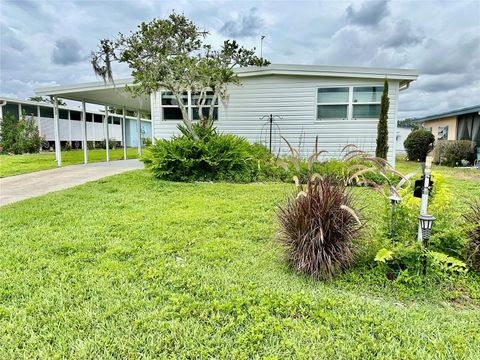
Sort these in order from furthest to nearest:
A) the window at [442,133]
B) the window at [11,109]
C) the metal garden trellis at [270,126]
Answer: the window at [11,109] → the window at [442,133] → the metal garden trellis at [270,126]

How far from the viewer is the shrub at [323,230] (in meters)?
2.72

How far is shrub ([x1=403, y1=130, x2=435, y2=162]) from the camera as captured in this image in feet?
47.8

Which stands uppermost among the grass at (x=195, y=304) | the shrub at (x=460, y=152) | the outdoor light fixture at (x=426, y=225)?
the shrub at (x=460, y=152)

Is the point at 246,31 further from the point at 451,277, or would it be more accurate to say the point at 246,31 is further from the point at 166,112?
the point at 451,277

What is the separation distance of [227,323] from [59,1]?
11.0 m

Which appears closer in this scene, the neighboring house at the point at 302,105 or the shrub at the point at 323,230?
the shrub at the point at 323,230

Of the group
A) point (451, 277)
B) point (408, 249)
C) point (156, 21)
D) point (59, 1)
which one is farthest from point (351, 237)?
point (59, 1)

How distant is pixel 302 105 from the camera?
33.1ft

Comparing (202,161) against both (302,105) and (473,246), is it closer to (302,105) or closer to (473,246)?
(302,105)

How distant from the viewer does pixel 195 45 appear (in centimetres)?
884

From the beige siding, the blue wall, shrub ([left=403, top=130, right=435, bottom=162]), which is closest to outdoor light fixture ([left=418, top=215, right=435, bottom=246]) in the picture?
the beige siding

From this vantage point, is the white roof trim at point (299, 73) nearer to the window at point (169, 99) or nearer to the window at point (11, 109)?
the window at point (169, 99)

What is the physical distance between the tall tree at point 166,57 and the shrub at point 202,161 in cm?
92

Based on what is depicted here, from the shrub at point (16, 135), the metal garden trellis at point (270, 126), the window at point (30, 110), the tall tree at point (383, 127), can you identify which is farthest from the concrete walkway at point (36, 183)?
the window at point (30, 110)
